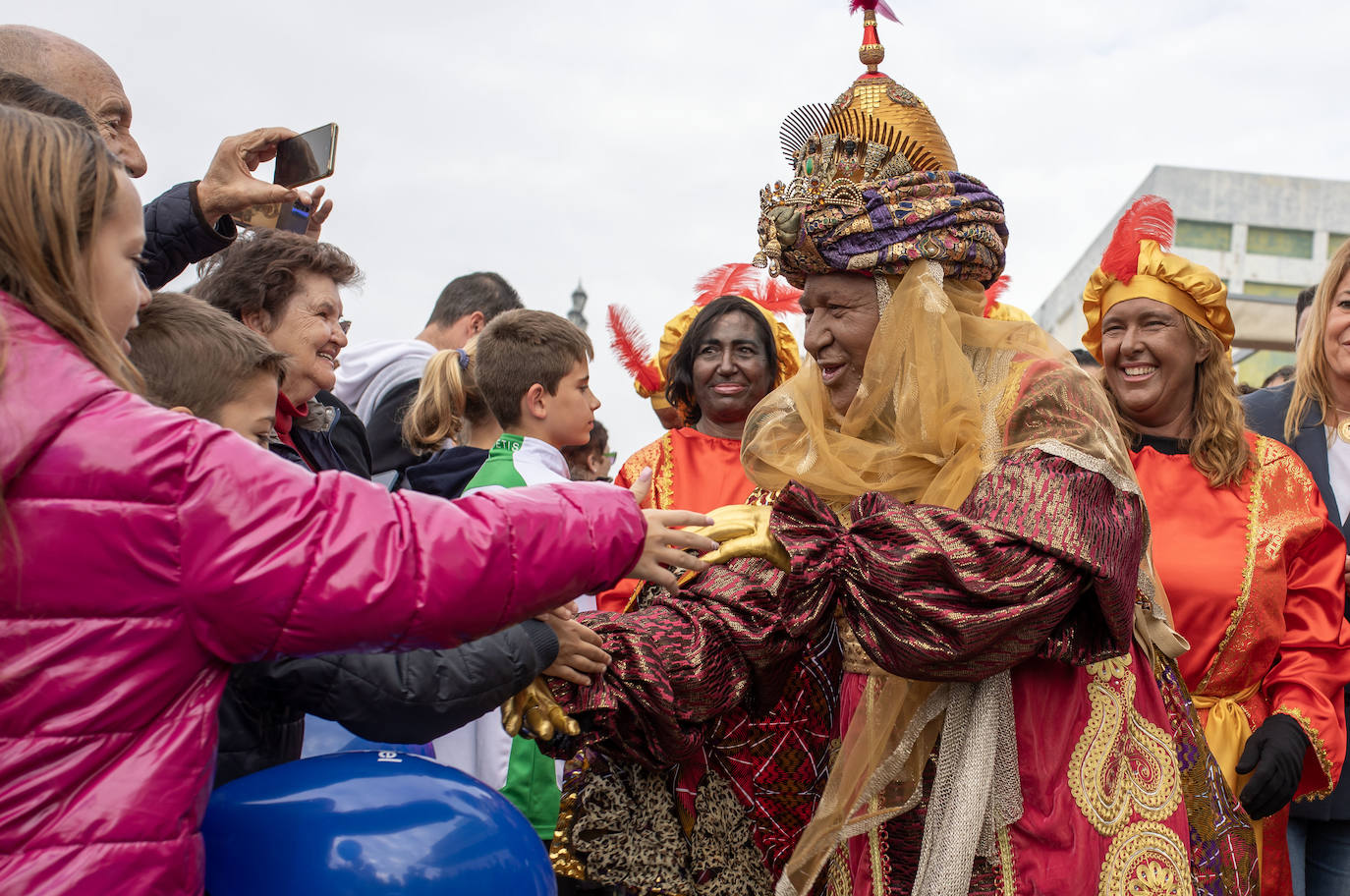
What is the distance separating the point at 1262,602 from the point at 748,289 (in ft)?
9.03

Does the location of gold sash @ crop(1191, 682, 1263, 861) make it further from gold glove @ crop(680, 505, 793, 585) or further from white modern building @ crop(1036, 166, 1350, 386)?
white modern building @ crop(1036, 166, 1350, 386)

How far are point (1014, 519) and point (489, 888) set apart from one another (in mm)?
1133

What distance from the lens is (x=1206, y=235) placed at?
3369 centimetres

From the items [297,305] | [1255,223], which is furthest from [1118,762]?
[1255,223]

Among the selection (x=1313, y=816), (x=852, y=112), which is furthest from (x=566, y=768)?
(x=1313, y=816)

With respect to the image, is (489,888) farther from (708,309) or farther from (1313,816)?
(708,309)

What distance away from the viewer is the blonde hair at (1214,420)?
3.60 metres

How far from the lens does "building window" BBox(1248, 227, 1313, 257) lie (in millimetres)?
33906

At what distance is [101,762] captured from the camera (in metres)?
1.50

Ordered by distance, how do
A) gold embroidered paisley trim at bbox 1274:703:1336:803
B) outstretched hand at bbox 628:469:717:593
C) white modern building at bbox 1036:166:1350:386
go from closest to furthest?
outstretched hand at bbox 628:469:717:593
gold embroidered paisley trim at bbox 1274:703:1336:803
white modern building at bbox 1036:166:1350:386

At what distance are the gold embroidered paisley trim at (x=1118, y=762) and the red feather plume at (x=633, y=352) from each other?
3640 mm

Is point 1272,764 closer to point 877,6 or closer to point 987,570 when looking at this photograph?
point 987,570

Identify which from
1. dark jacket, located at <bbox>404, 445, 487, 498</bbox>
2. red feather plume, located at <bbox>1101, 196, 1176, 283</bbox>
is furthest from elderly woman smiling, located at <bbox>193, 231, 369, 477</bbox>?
red feather plume, located at <bbox>1101, 196, 1176, 283</bbox>

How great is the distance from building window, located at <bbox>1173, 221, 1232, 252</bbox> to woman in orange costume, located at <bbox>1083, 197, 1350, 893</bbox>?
3238cm
